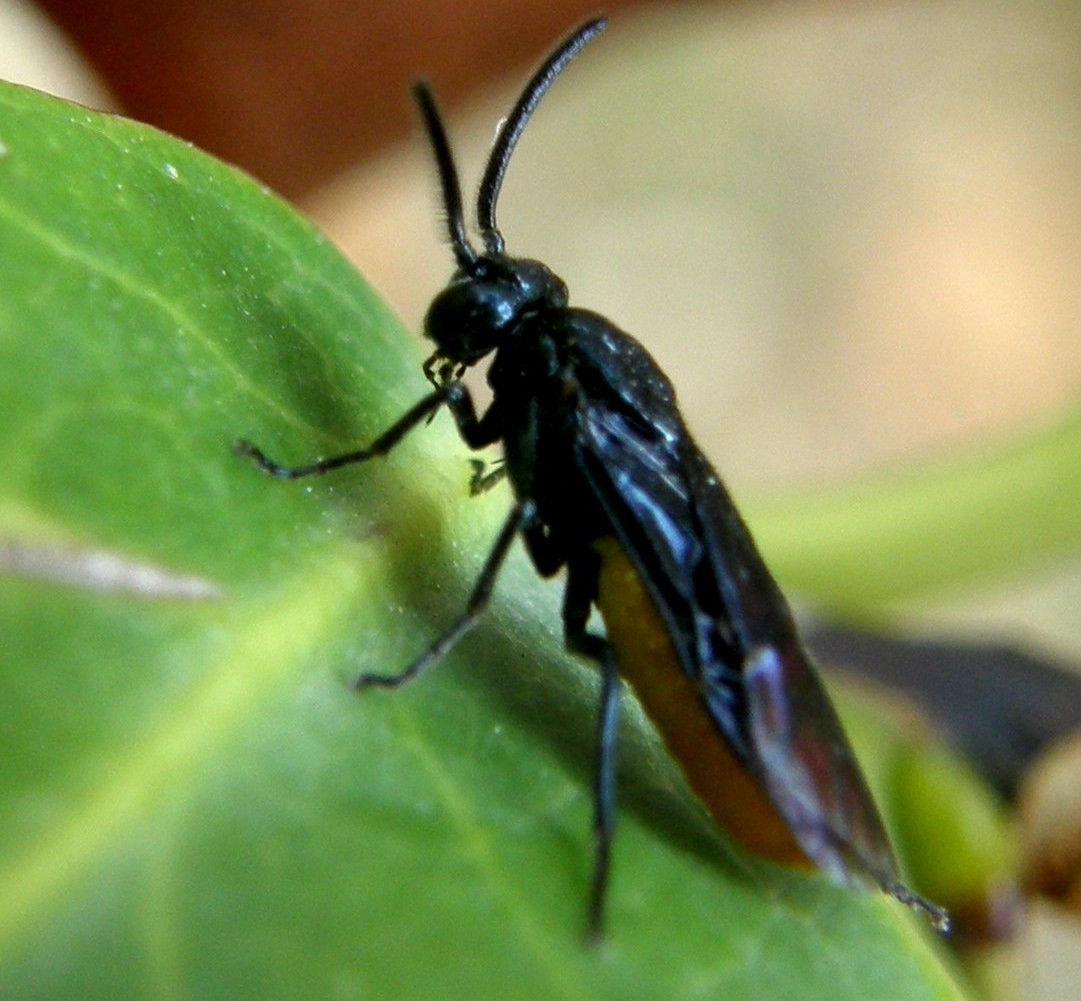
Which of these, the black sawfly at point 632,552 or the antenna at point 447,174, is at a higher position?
the antenna at point 447,174

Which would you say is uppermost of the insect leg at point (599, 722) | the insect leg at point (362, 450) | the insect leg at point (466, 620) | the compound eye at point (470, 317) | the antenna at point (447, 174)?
the antenna at point (447, 174)

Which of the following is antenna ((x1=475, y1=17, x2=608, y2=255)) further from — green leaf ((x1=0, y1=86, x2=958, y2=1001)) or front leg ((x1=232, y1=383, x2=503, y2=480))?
green leaf ((x1=0, y1=86, x2=958, y2=1001))

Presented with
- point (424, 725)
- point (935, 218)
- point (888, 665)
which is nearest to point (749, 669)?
point (424, 725)

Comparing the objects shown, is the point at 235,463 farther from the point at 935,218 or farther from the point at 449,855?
the point at 935,218

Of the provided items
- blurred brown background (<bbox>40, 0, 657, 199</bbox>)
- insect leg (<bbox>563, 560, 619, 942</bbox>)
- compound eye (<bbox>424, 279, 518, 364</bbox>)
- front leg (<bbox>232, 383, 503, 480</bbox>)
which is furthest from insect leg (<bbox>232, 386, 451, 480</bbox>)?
blurred brown background (<bbox>40, 0, 657, 199</bbox>)

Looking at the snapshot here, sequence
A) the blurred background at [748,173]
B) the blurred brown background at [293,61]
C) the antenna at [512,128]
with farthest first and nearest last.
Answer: the blurred background at [748,173] → the blurred brown background at [293,61] → the antenna at [512,128]

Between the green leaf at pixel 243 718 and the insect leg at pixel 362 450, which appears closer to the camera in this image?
the green leaf at pixel 243 718

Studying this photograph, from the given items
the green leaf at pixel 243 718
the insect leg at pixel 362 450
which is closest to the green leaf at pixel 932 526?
the insect leg at pixel 362 450

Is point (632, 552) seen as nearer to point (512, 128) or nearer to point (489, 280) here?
point (489, 280)

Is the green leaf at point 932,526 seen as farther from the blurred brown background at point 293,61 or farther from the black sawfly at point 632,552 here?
the blurred brown background at point 293,61
